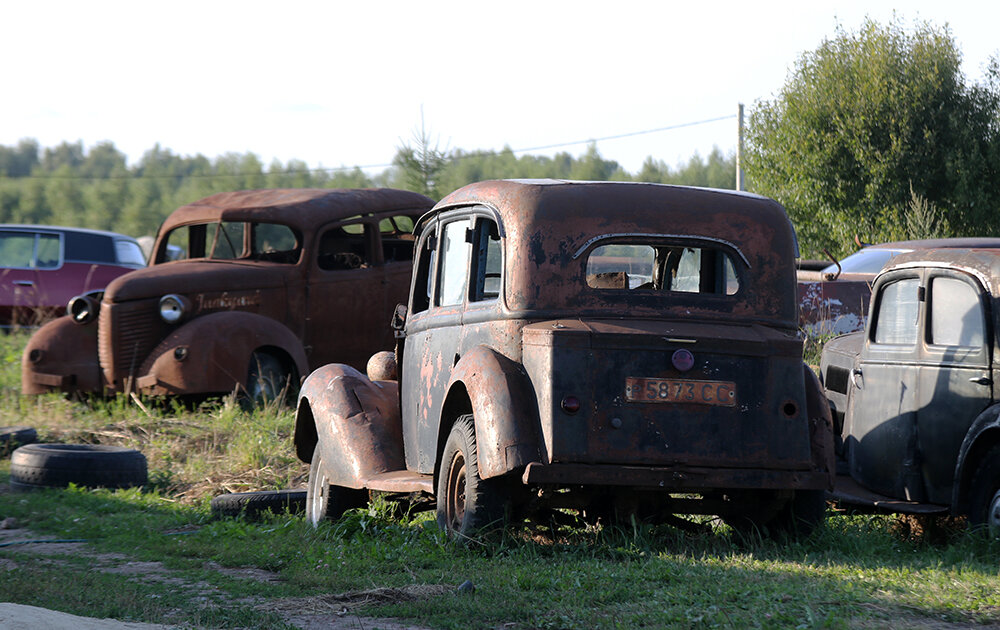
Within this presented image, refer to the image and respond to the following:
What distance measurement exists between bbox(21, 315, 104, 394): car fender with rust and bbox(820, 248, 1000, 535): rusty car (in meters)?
7.41

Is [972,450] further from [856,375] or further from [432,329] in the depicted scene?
[432,329]

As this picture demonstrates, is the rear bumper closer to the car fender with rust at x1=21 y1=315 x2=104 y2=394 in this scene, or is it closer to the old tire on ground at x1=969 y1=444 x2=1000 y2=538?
the old tire on ground at x1=969 y1=444 x2=1000 y2=538

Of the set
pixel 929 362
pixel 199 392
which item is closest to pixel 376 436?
pixel 929 362

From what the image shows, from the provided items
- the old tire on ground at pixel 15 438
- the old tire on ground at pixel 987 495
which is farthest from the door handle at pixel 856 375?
the old tire on ground at pixel 15 438

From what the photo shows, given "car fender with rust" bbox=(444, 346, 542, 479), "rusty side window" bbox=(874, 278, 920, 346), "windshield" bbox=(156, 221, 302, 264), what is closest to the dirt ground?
"car fender with rust" bbox=(444, 346, 542, 479)

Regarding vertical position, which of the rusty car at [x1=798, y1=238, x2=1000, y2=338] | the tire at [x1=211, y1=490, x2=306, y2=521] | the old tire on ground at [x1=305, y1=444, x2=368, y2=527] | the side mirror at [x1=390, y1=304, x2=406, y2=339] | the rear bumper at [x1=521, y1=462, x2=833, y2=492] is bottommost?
the tire at [x1=211, y1=490, x2=306, y2=521]

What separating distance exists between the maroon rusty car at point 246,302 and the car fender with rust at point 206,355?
0.01 meters

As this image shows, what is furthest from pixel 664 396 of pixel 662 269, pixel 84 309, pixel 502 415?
pixel 84 309

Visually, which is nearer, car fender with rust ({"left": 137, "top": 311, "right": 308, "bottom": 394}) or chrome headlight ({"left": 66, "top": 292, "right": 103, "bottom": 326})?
car fender with rust ({"left": 137, "top": 311, "right": 308, "bottom": 394})

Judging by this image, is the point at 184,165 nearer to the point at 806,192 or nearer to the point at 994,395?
the point at 806,192

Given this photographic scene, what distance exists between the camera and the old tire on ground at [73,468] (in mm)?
→ 8680

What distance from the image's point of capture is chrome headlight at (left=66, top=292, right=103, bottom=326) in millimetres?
11148

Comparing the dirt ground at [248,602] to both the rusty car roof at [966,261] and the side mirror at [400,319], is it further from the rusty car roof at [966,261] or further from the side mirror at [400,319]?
the rusty car roof at [966,261]

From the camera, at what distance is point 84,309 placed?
11.2m
